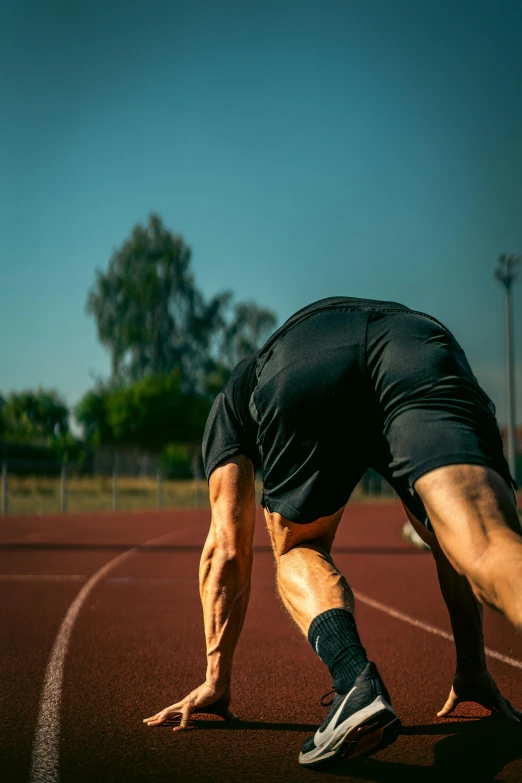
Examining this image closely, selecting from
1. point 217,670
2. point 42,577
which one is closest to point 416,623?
point 217,670

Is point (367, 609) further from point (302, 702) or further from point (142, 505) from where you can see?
point (142, 505)

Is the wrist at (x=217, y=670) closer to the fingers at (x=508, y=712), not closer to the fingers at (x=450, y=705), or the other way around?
the fingers at (x=450, y=705)

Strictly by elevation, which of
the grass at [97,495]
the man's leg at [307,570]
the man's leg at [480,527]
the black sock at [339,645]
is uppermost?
the man's leg at [480,527]

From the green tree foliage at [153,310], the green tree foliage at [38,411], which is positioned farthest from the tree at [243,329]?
the green tree foliage at [38,411]

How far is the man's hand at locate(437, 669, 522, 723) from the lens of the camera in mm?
3791

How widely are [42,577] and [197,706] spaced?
6.50 meters

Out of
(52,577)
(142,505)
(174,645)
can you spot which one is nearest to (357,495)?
(142,505)

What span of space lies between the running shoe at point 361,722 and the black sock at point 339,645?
0.03 metres

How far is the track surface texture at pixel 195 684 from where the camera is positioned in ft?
10.5

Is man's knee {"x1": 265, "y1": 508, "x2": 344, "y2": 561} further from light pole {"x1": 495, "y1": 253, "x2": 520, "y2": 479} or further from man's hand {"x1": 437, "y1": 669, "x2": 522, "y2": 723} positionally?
light pole {"x1": 495, "y1": 253, "x2": 520, "y2": 479}

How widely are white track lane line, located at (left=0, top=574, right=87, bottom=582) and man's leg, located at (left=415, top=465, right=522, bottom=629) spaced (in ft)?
24.6

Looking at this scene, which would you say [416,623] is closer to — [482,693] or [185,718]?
[482,693]

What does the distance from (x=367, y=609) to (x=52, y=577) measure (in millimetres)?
3770

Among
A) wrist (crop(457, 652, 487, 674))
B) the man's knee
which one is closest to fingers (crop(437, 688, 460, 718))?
wrist (crop(457, 652, 487, 674))
